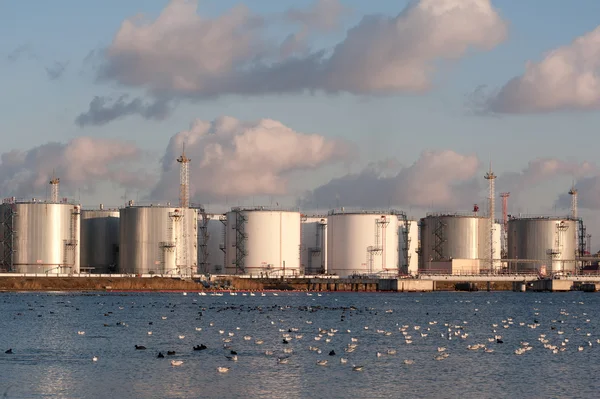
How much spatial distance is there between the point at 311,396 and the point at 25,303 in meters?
88.1

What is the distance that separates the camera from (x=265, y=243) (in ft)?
621

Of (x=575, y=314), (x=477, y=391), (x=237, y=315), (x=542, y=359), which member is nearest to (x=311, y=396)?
(x=477, y=391)

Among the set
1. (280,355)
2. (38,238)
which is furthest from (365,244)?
(280,355)

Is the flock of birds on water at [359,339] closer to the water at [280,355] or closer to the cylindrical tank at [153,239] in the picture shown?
the water at [280,355]

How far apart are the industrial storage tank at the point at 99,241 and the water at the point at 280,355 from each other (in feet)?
268

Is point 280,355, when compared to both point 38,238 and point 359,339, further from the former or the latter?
point 38,238

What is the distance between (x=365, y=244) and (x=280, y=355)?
127 metres

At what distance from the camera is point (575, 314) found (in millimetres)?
119750

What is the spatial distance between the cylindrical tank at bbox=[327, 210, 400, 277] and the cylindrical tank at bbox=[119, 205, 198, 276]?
1103 inches

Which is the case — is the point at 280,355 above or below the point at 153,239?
below

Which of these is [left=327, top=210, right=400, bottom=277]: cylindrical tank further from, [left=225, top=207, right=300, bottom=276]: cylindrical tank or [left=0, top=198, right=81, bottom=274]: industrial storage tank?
[left=0, top=198, right=81, bottom=274]: industrial storage tank

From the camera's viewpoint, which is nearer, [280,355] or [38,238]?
[280,355]

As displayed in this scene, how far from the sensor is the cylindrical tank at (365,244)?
192375 millimetres

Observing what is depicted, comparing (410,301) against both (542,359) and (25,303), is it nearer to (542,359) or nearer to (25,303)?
(25,303)
